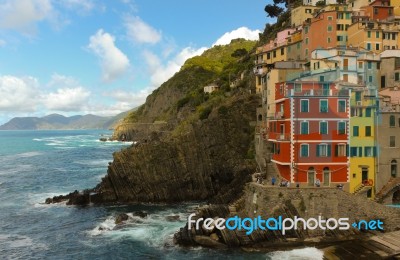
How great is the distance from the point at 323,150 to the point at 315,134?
80.6 inches

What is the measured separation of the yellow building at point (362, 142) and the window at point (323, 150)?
2.93 meters

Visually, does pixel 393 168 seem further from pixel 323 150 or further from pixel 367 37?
pixel 367 37

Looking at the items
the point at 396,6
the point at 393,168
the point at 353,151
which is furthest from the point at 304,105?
the point at 396,6

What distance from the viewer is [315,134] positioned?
44938 millimetres

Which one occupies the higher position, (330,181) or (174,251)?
(330,181)

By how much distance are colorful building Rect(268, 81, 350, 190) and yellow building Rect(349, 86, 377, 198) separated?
52.3 inches

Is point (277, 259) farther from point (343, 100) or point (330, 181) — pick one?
point (343, 100)

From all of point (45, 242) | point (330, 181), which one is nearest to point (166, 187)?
point (45, 242)

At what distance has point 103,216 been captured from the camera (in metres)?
54.8

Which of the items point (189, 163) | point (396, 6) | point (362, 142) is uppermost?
point (396, 6)

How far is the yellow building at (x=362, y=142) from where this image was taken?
46438 mm

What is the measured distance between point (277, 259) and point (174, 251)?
10.1 meters

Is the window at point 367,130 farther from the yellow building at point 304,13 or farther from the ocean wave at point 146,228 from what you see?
the yellow building at point 304,13

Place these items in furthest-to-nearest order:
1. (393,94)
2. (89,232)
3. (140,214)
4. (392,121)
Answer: (393,94), (140,214), (89,232), (392,121)
